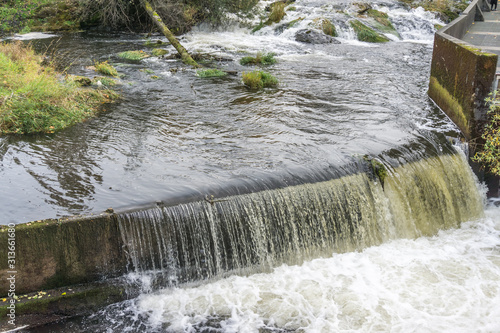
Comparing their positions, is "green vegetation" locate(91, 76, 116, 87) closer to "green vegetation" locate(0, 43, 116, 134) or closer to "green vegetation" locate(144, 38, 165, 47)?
"green vegetation" locate(0, 43, 116, 134)

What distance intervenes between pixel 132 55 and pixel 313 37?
28.5 ft

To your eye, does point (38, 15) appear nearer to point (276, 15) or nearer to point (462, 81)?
point (276, 15)

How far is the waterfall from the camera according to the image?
7.35m

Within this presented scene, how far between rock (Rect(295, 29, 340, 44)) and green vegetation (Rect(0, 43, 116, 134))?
12.0 m

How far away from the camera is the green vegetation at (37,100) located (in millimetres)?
10516

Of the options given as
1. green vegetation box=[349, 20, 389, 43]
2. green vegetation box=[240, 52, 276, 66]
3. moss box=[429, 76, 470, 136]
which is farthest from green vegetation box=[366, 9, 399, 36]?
moss box=[429, 76, 470, 136]

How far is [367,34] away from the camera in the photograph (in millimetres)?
22641

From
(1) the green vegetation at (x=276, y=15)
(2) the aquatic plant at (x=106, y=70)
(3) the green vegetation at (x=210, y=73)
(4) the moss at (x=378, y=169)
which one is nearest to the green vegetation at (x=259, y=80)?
(3) the green vegetation at (x=210, y=73)

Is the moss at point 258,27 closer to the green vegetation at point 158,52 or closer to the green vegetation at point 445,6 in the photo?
the green vegetation at point 158,52

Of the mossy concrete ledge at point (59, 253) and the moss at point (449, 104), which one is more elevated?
the moss at point (449, 104)

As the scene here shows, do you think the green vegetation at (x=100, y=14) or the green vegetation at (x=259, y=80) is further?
the green vegetation at (x=100, y=14)

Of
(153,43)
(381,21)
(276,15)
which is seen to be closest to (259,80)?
(153,43)

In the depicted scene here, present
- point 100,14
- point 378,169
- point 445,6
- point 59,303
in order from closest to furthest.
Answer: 1. point 59,303
2. point 378,169
3. point 100,14
4. point 445,6

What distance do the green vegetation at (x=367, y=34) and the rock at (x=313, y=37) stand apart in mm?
1375
